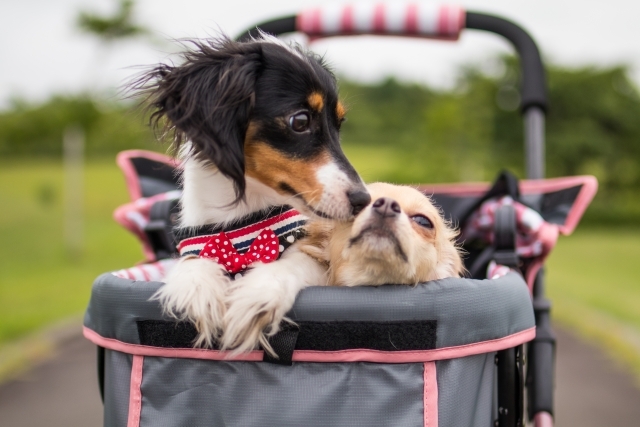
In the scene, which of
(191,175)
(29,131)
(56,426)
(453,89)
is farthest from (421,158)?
(191,175)

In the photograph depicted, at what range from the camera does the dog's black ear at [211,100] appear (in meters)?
1.35

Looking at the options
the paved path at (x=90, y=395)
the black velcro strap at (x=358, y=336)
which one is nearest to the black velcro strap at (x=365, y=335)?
the black velcro strap at (x=358, y=336)

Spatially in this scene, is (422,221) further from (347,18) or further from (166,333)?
(347,18)

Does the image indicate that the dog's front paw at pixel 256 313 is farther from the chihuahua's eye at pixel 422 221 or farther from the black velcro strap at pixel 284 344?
the chihuahua's eye at pixel 422 221

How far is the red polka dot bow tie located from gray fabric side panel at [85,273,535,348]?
0.27m

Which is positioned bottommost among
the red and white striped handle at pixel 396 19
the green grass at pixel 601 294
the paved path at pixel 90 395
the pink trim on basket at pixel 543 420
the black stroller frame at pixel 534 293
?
the green grass at pixel 601 294

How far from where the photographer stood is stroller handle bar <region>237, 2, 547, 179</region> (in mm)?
2016

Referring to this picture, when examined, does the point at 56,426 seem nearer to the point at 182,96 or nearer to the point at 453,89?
the point at 182,96

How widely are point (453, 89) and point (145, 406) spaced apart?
20.0 metres

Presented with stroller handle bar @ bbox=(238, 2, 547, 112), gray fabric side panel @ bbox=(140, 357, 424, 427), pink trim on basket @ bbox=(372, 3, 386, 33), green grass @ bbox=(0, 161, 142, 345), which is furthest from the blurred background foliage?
gray fabric side panel @ bbox=(140, 357, 424, 427)

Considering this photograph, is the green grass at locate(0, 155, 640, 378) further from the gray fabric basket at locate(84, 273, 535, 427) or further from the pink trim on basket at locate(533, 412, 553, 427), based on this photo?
the gray fabric basket at locate(84, 273, 535, 427)

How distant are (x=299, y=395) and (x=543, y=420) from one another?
2.61ft

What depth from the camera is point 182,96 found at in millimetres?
1372

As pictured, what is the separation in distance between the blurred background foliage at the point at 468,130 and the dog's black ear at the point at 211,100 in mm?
7350
